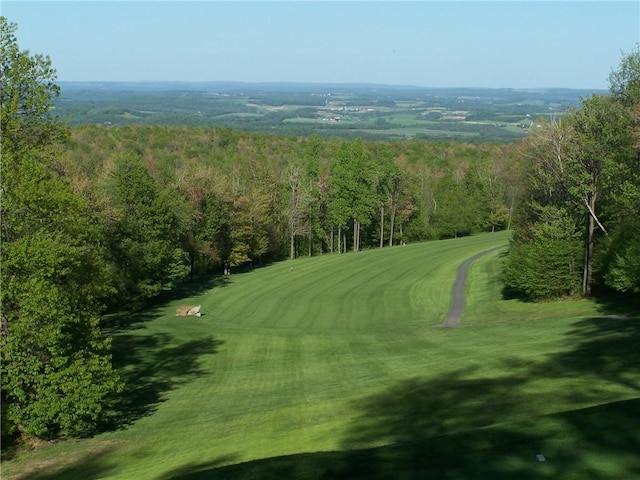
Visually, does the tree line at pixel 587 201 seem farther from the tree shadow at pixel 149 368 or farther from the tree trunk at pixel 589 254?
the tree shadow at pixel 149 368

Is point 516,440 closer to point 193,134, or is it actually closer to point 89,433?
point 89,433

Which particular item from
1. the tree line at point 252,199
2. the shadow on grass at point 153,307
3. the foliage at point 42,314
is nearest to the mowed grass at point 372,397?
the shadow on grass at point 153,307

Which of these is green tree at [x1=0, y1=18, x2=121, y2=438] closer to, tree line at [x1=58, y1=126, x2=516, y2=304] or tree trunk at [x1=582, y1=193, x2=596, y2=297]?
tree line at [x1=58, y1=126, x2=516, y2=304]

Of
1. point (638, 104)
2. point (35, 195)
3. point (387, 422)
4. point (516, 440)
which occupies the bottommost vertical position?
point (387, 422)

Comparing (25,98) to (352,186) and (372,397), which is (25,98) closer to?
(372,397)

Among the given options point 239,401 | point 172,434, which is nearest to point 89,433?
point 172,434

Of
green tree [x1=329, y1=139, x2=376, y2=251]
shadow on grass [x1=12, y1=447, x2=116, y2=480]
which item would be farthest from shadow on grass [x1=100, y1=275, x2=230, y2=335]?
shadow on grass [x1=12, y1=447, x2=116, y2=480]

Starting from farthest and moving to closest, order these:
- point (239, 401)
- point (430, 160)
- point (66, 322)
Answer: point (430, 160)
point (239, 401)
point (66, 322)
